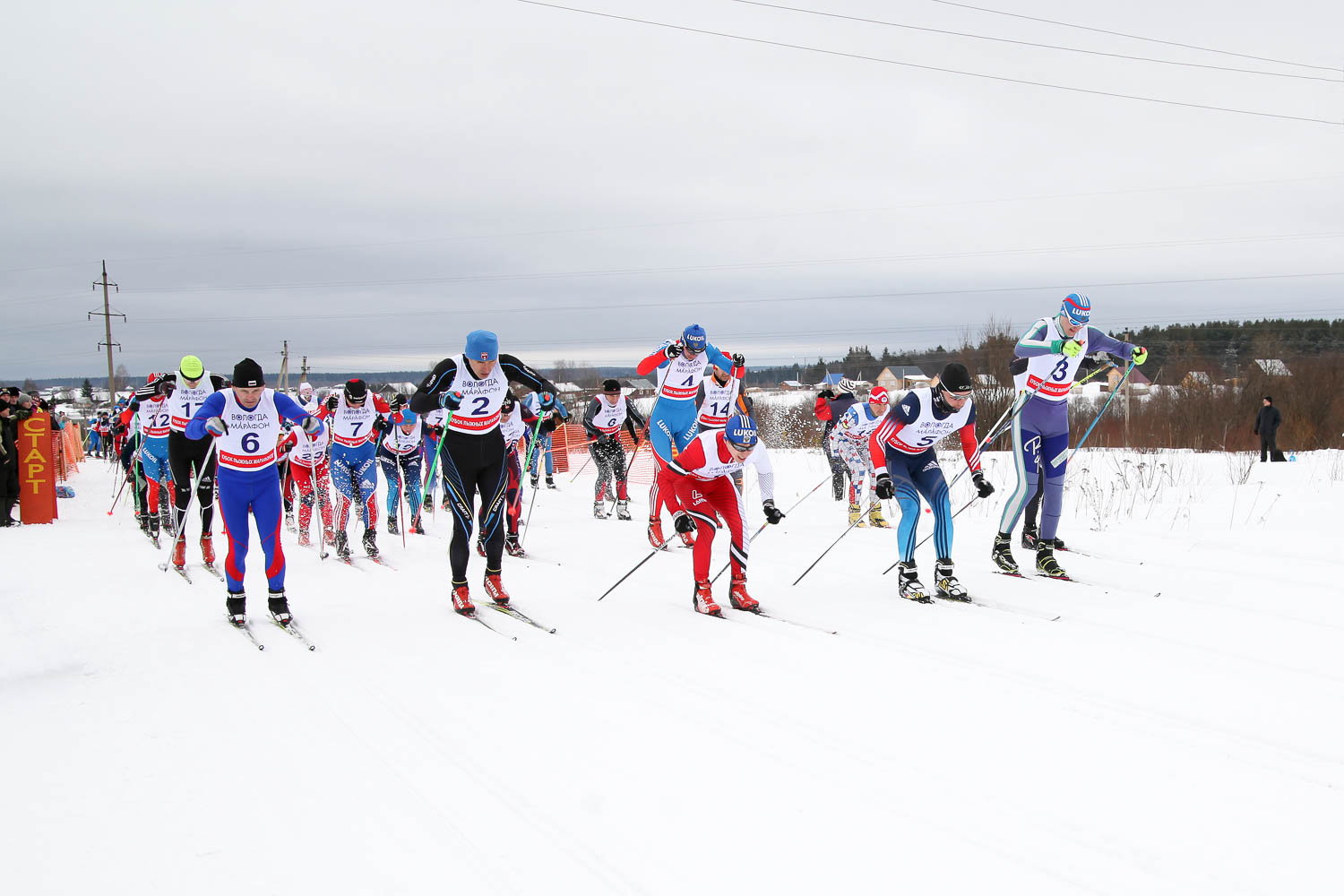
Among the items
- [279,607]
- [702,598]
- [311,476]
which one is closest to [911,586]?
[702,598]

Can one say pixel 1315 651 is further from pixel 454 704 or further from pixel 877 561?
pixel 454 704

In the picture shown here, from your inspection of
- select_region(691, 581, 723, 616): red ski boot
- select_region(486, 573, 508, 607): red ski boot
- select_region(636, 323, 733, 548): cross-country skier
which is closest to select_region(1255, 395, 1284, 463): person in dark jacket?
select_region(636, 323, 733, 548): cross-country skier

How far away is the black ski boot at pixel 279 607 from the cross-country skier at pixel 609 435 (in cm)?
610

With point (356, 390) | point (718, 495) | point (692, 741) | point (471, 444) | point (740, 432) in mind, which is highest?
point (356, 390)

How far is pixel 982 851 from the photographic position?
302cm

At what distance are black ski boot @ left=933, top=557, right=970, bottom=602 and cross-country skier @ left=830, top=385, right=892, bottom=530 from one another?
3213mm

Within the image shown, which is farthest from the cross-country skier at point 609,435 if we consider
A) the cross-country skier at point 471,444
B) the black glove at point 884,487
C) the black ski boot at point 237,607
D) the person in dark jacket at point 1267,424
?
the person in dark jacket at point 1267,424

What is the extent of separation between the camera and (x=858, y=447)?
1172cm

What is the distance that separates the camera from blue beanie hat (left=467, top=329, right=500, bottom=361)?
6.92 m

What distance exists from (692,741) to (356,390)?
7.33 m

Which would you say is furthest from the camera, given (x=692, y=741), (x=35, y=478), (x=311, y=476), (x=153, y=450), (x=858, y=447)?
(x=35, y=478)

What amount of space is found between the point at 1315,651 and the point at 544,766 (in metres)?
4.87

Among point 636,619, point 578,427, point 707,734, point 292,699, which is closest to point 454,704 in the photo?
point 292,699

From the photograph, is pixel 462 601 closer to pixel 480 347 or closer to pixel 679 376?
pixel 480 347
